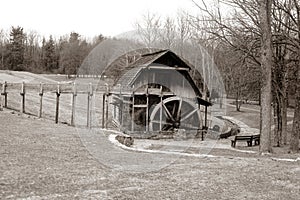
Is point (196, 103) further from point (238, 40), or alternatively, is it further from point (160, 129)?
point (238, 40)

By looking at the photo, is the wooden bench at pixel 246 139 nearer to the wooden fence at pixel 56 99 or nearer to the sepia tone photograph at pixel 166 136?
the sepia tone photograph at pixel 166 136

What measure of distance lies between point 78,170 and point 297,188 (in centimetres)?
517

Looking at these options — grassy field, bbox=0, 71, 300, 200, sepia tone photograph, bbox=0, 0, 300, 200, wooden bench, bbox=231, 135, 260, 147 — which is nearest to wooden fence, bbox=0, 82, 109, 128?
sepia tone photograph, bbox=0, 0, 300, 200

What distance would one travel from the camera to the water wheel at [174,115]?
27.0 meters

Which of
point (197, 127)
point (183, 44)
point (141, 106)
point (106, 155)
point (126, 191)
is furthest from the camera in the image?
point (183, 44)

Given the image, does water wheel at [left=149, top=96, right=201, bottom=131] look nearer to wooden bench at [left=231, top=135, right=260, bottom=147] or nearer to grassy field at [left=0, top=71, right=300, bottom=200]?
wooden bench at [left=231, top=135, right=260, bottom=147]

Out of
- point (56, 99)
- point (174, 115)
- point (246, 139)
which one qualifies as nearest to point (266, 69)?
point (246, 139)

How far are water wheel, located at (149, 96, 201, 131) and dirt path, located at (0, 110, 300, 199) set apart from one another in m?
13.1

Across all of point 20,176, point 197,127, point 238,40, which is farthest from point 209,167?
point 197,127

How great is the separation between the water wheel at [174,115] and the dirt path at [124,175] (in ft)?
43.0

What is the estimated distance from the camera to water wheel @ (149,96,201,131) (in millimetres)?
27047

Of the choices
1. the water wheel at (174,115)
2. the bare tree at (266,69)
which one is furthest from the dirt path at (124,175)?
the water wheel at (174,115)

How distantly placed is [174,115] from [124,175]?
19.5 meters

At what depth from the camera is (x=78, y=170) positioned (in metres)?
9.68
